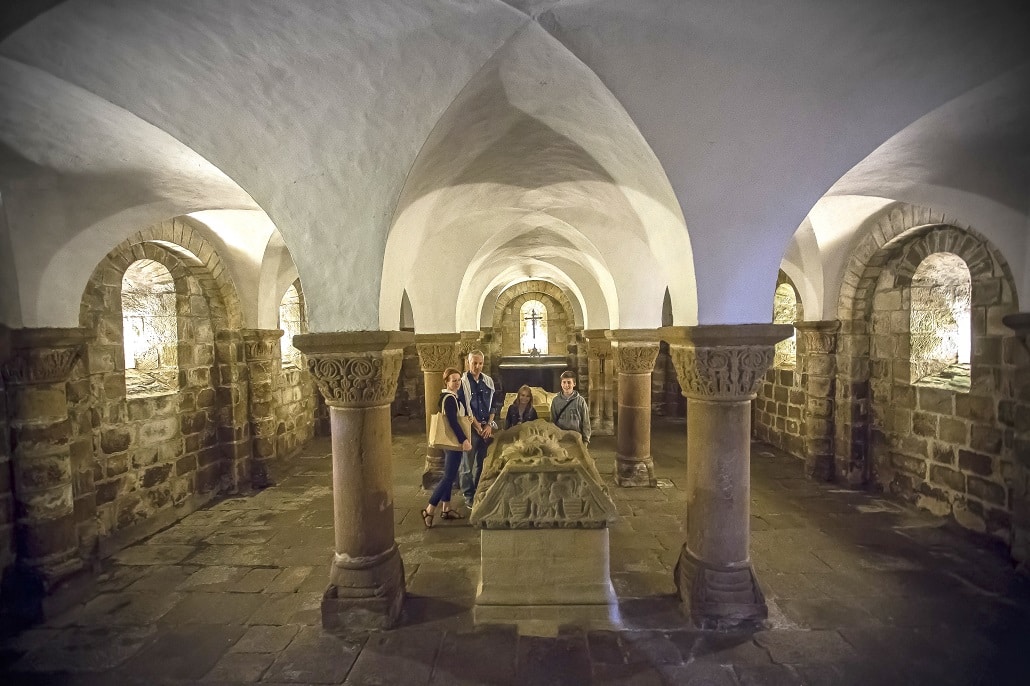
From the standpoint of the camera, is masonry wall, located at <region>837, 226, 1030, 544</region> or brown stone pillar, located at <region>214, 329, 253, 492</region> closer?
masonry wall, located at <region>837, 226, 1030, 544</region>

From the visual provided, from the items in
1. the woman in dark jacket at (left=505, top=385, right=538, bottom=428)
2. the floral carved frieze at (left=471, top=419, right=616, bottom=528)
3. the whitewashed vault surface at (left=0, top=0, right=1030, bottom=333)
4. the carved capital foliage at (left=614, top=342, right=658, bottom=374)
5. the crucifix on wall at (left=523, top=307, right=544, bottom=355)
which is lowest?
the floral carved frieze at (left=471, top=419, right=616, bottom=528)

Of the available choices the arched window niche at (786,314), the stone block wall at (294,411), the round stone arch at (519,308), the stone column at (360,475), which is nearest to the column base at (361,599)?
the stone column at (360,475)

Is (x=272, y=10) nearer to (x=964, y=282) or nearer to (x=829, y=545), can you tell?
(x=829, y=545)

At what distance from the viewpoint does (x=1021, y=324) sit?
14.1 ft

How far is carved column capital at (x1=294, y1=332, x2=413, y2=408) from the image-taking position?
3.63 meters

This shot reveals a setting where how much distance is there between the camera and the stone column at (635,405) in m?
7.04

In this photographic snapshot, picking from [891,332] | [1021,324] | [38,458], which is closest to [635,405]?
[891,332]

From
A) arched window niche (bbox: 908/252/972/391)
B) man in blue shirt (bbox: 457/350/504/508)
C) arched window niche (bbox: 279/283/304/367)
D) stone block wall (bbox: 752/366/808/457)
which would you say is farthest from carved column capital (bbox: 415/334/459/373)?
arched window niche (bbox: 908/252/972/391)

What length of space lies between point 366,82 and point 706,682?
13.5ft

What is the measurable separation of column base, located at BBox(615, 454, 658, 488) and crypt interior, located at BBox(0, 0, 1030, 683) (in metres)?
0.19

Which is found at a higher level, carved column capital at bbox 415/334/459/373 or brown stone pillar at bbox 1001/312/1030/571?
carved column capital at bbox 415/334/459/373

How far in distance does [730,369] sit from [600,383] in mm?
7924

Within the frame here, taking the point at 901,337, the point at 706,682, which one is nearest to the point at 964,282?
the point at 901,337

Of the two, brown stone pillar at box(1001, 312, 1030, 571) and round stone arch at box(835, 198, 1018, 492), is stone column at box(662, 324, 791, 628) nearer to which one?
brown stone pillar at box(1001, 312, 1030, 571)
